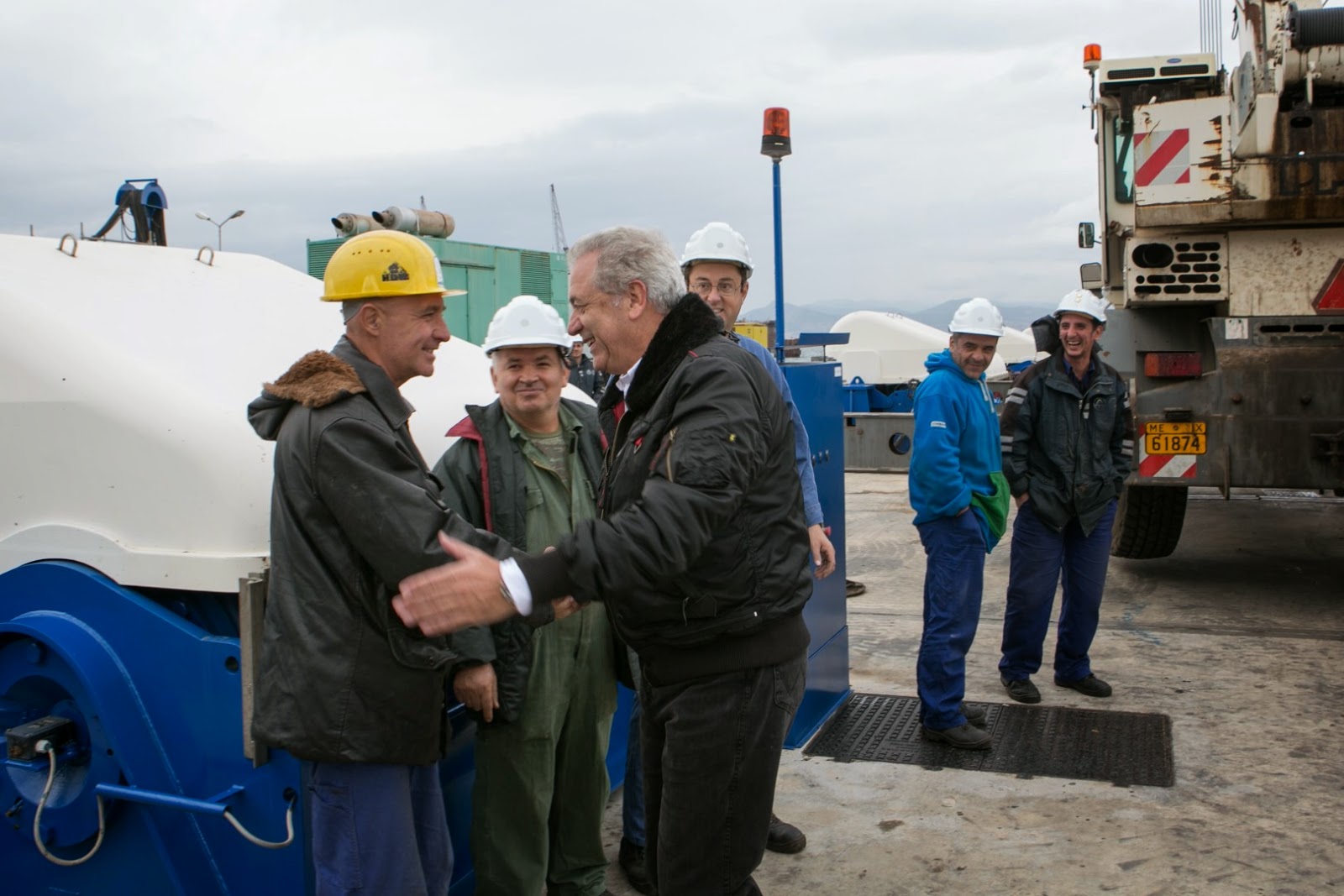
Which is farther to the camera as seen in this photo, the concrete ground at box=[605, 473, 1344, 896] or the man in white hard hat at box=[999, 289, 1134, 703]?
the man in white hard hat at box=[999, 289, 1134, 703]

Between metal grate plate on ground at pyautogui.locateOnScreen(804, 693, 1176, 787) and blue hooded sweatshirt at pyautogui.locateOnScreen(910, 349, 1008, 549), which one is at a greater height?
blue hooded sweatshirt at pyautogui.locateOnScreen(910, 349, 1008, 549)

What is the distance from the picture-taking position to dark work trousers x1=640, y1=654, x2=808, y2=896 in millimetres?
Answer: 2281

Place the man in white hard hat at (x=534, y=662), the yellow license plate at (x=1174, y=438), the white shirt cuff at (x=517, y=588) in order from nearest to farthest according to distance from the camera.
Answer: the white shirt cuff at (x=517, y=588) → the man in white hard hat at (x=534, y=662) → the yellow license plate at (x=1174, y=438)

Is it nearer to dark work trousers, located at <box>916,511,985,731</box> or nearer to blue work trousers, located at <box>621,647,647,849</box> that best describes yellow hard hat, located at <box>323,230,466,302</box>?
blue work trousers, located at <box>621,647,647,849</box>

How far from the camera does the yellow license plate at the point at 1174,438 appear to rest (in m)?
6.38

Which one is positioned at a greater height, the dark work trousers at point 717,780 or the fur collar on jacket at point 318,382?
the fur collar on jacket at point 318,382

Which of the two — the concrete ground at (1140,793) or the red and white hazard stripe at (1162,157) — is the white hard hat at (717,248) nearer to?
the concrete ground at (1140,793)

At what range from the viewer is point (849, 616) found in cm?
691

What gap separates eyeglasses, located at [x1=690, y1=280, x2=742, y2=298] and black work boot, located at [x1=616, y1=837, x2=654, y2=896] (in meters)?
1.76

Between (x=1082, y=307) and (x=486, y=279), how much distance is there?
11.2 metres

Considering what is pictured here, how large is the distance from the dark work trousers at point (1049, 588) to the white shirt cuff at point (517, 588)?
3440 millimetres

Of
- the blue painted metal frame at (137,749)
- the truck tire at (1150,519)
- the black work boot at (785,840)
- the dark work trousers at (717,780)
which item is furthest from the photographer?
the truck tire at (1150,519)

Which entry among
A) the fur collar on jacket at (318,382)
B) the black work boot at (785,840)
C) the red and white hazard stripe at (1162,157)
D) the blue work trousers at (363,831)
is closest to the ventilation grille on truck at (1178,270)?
the red and white hazard stripe at (1162,157)

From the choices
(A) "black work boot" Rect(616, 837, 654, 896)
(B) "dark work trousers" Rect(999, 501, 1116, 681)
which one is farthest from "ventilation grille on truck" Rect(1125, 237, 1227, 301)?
(A) "black work boot" Rect(616, 837, 654, 896)
